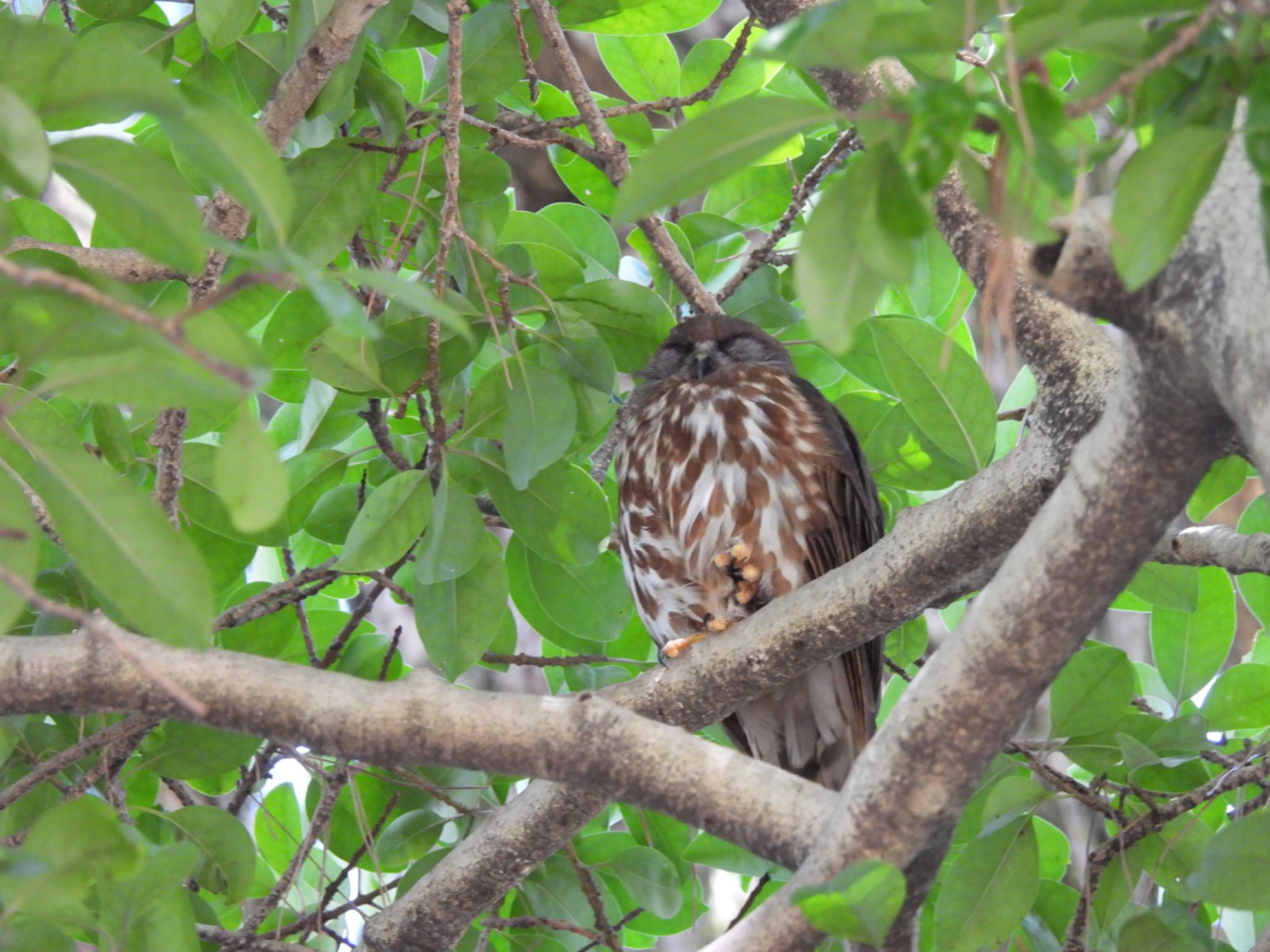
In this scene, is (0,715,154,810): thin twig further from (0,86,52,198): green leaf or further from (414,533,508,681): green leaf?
(0,86,52,198): green leaf

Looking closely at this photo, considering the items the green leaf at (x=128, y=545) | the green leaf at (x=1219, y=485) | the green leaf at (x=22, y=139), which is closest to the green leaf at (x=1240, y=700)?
the green leaf at (x=1219, y=485)

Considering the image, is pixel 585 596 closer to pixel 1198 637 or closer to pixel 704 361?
pixel 704 361

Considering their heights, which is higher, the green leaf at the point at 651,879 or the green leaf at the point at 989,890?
the green leaf at the point at 989,890

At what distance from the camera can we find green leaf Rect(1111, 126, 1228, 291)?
3.55ft

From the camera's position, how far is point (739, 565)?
3.40 meters

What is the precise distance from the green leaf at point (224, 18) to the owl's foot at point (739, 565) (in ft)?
5.77

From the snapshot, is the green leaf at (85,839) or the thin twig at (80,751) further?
the thin twig at (80,751)

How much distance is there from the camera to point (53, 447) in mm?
1360

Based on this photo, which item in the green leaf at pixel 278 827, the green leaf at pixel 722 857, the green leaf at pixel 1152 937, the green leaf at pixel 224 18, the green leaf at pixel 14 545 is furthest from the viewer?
the green leaf at pixel 278 827

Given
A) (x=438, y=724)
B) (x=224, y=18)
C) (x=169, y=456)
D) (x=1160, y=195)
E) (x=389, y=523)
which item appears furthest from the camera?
(x=169, y=456)

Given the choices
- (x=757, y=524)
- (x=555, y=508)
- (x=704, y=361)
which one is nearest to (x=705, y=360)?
(x=704, y=361)

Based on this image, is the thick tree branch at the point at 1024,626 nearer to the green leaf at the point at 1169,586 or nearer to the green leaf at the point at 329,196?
the green leaf at the point at 1169,586

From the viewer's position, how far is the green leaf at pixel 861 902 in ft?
4.34

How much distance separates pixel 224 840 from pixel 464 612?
24.3 inches
